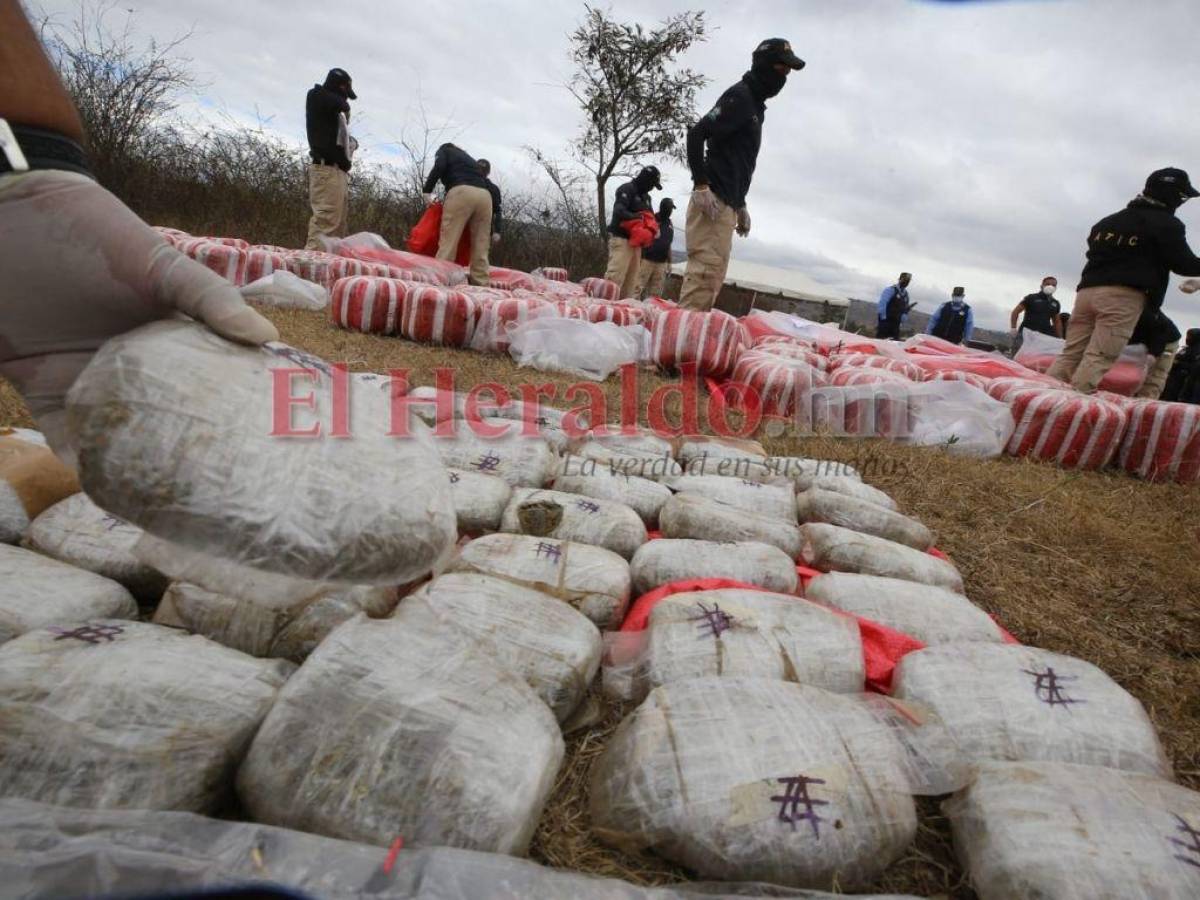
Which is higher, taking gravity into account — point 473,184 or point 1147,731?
point 473,184

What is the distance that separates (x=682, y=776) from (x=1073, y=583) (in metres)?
2.01

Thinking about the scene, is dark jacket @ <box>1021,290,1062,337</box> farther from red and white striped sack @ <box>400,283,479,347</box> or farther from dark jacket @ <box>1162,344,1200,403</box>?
red and white striped sack @ <box>400,283,479,347</box>

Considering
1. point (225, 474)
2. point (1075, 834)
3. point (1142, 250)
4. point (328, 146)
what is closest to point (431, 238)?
point (328, 146)

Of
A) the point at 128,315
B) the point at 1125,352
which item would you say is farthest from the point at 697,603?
the point at 1125,352

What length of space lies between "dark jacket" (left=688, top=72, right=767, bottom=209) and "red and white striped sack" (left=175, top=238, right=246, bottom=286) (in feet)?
13.2

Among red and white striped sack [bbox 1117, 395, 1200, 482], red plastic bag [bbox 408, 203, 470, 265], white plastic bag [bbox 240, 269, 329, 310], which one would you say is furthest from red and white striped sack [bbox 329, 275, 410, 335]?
red and white striped sack [bbox 1117, 395, 1200, 482]

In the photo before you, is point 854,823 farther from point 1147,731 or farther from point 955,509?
point 955,509

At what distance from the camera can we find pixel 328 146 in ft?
22.1

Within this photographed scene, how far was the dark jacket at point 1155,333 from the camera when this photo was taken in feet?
18.5

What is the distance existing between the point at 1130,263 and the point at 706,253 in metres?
2.88

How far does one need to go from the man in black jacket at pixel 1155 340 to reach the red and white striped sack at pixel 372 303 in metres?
5.71

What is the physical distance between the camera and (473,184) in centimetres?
706

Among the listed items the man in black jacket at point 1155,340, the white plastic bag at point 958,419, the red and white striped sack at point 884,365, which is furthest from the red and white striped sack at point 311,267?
the man in black jacket at point 1155,340

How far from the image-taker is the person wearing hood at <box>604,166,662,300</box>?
8.10 metres
